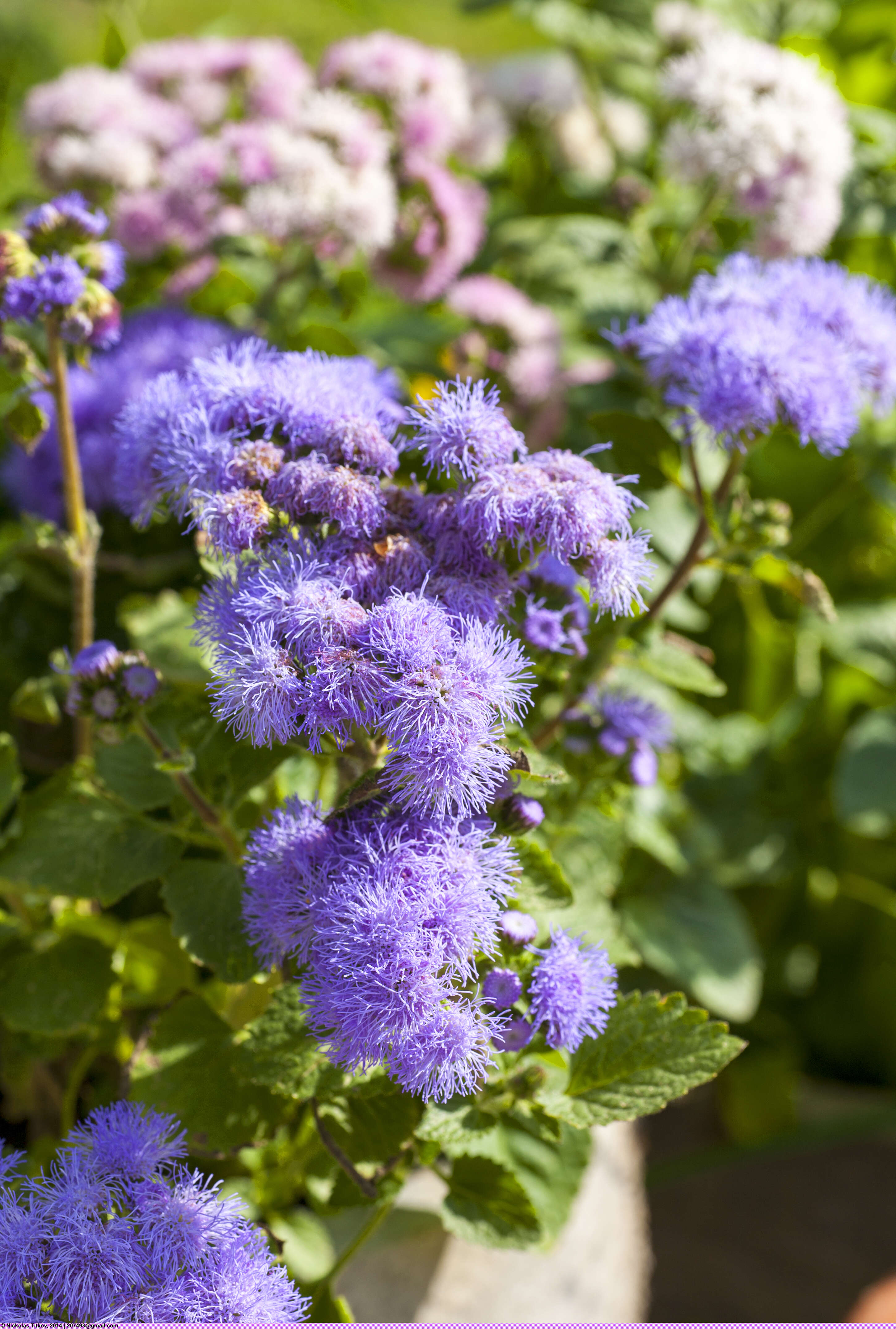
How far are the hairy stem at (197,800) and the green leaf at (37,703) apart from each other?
0.16 m

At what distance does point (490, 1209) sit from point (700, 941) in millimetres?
611

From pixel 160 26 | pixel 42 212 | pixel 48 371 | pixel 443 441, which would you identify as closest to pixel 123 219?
pixel 48 371

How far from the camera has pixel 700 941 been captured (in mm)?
1335

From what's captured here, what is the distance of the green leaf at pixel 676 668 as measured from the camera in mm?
928

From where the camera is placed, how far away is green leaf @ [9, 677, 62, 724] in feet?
3.11

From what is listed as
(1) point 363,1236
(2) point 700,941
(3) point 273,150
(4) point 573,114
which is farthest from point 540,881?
(4) point 573,114

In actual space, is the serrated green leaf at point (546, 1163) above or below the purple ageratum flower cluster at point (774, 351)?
below

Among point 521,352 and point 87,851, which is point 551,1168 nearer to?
point 87,851

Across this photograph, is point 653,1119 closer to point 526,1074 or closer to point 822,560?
point 822,560

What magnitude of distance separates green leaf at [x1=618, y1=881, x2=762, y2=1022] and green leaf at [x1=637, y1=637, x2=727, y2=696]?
1.37 feet

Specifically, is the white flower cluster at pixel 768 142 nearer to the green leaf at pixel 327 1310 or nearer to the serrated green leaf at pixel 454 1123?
the serrated green leaf at pixel 454 1123

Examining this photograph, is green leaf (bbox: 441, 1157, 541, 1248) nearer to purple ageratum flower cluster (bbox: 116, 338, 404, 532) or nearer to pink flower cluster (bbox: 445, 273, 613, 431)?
purple ageratum flower cluster (bbox: 116, 338, 404, 532)

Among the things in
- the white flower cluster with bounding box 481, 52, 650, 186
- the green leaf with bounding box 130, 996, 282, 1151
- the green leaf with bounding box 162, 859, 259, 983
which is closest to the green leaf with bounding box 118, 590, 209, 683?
the green leaf with bounding box 162, 859, 259, 983

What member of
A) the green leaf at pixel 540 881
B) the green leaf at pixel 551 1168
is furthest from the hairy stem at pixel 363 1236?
the green leaf at pixel 540 881
